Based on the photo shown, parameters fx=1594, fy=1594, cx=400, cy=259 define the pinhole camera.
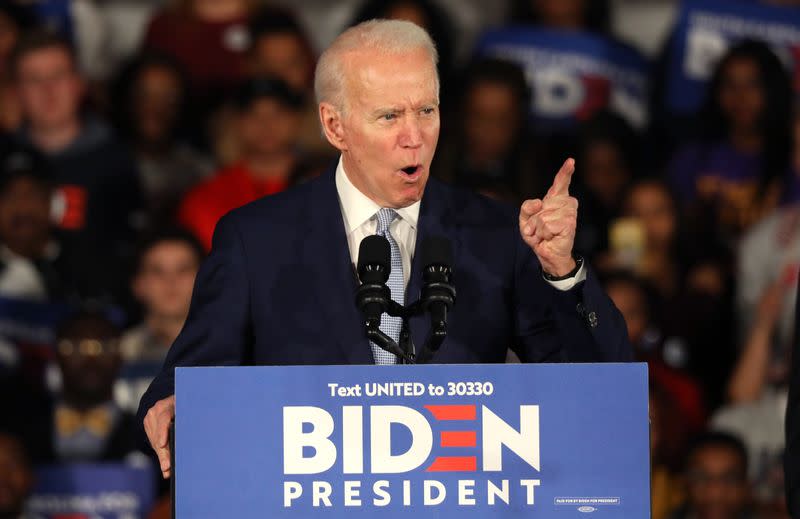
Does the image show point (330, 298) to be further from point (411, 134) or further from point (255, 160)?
point (255, 160)

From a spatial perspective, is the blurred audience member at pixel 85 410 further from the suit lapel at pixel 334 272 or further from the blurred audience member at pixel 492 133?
the suit lapel at pixel 334 272

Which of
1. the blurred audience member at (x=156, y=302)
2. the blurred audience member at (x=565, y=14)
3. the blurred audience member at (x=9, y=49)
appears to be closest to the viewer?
the blurred audience member at (x=156, y=302)

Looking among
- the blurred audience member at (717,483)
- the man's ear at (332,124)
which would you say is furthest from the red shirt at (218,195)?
the man's ear at (332,124)

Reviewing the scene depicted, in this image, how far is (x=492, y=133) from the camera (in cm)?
639

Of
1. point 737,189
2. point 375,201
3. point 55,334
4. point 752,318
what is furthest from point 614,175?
point 375,201

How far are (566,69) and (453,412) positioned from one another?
14.0 feet

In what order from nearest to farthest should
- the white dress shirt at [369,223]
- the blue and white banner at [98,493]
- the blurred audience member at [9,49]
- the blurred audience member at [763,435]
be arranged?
the white dress shirt at [369,223], the blue and white banner at [98,493], the blurred audience member at [763,435], the blurred audience member at [9,49]

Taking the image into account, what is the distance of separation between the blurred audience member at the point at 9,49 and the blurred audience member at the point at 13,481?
1860 millimetres

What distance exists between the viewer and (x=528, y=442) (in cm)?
259

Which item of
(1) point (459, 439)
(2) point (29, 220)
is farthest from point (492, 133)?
(1) point (459, 439)

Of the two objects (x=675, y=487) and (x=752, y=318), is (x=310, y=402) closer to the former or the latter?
(x=675, y=487)

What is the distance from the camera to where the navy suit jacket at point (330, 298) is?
9.62 feet

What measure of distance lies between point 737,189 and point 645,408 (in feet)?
12.8

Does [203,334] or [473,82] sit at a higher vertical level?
[473,82]
